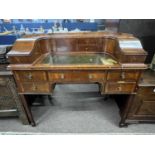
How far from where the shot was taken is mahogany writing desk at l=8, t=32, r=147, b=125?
43.6 inches

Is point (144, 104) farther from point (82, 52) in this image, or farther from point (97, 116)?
point (82, 52)

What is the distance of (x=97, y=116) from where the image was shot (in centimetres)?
174

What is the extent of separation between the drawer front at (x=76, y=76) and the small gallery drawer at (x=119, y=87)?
100 mm

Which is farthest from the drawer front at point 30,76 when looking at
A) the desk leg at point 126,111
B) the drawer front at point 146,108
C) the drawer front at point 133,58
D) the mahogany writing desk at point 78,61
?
the drawer front at point 146,108

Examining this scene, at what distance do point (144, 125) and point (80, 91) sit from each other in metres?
0.95

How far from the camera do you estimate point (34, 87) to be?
1246 mm

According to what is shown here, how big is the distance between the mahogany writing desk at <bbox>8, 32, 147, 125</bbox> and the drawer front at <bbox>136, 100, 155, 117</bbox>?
9.8 inches

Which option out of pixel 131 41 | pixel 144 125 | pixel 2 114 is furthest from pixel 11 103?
pixel 144 125

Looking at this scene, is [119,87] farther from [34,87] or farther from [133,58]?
[34,87]

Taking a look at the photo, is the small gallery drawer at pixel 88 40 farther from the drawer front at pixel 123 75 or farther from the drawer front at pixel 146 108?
the drawer front at pixel 146 108

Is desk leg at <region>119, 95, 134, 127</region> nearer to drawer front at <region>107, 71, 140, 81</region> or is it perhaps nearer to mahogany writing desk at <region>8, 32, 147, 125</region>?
mahogany writing desk at <region>8, 32, 147, 125</region>

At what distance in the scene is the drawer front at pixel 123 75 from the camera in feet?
3.76

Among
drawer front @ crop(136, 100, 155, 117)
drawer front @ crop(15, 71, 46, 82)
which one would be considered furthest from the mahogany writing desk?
drawer front @ crop(136, 100, 155, 117)

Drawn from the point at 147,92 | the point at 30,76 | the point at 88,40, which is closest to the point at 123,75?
the point at 147,92
